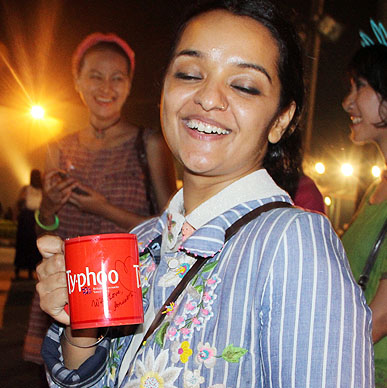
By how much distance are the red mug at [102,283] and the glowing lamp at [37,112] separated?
583 centimetres

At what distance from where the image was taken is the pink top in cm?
236

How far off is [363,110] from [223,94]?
141 centimetres

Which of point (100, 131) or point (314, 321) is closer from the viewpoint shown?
point (314, 321)

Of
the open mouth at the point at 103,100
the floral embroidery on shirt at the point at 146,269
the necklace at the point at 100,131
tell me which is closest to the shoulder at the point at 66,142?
the necklace at the point at 100,131

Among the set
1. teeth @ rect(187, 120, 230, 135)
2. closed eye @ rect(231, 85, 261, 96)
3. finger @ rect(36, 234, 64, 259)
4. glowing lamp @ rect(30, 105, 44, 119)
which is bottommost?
finger @ rect(36, 234, 64, 259)

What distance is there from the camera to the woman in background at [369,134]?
79.2 inches

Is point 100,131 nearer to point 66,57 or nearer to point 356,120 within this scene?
point 356,120

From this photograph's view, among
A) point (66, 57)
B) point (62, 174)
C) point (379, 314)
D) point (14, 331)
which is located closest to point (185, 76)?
point (379, 314)

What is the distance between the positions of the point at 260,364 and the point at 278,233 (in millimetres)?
254

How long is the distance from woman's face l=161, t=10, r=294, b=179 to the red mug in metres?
0.32

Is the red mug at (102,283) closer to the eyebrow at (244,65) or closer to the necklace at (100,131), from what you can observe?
the eyebrow at (244,65)

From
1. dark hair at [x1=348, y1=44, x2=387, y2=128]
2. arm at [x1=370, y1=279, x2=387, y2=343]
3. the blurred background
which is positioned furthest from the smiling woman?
the blurred background

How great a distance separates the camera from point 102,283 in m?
0.97

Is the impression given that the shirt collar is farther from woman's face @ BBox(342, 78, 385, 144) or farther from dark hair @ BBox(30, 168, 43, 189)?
dark hair @ BBox(30, 168, 43, 189)
